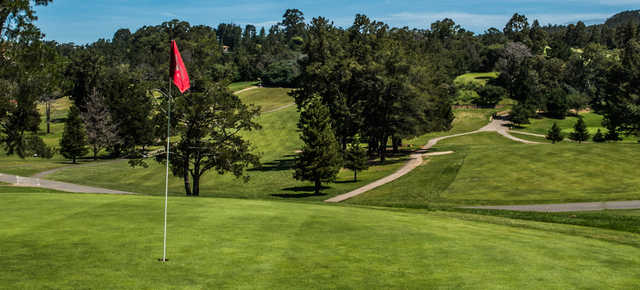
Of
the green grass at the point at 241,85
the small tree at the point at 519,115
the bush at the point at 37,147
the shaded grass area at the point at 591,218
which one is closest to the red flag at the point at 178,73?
the shaded grass area at the point at 591,218

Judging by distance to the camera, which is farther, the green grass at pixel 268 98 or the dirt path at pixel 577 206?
the green grass at pixel 268 98

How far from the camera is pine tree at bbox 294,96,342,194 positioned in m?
49.2

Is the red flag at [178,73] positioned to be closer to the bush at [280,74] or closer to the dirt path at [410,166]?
the dirt path at [410,166]

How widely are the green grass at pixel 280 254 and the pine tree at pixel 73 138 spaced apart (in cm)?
6813

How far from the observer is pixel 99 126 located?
86.4 m

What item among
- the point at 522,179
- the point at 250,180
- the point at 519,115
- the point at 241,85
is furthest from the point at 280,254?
the point at 241,85

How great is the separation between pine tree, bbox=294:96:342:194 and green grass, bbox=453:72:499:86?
117709 mm

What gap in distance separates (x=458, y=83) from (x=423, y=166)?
354ft

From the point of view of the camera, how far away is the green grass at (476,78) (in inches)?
6417

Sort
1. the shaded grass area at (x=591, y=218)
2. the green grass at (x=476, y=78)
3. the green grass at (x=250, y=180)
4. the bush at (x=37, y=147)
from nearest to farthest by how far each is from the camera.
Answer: the shaded grass area at (x=591, y=218)
the bush at (x=37, y=147)
the green grass at (x=250, y=180)
the green grass at (x=476, y=78)

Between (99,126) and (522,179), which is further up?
(99,126)

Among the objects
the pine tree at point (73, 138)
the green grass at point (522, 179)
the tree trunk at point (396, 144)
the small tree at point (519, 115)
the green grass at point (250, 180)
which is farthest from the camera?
the small tree at point (519, 115)

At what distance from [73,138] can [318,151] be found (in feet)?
169

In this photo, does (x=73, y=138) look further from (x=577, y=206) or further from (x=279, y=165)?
(x=577, y=206)
